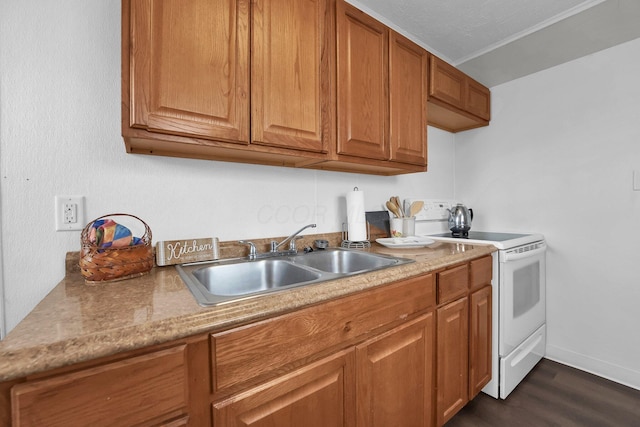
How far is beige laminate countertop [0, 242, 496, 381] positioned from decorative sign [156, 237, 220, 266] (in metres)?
0.12

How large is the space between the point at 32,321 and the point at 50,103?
79 centimetres

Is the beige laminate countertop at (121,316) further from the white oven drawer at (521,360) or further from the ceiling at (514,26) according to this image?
the ceiling at (514,26)

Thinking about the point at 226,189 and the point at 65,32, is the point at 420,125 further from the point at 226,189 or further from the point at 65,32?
the point at 65,32

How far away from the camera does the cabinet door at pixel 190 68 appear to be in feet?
2.80

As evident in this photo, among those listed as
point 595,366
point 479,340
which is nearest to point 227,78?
point 479,340

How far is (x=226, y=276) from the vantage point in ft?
3.70

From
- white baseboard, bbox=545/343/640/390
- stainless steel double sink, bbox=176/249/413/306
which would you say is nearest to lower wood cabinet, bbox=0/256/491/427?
stainless steel double sink, bbox=176/249/413/306

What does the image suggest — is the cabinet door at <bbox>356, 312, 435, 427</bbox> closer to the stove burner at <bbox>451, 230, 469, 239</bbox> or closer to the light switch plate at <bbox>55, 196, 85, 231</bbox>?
the stove burner at <bbox>451, 230, 469, 239</bbox>

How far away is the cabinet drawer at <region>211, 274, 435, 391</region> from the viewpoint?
25.2 inches

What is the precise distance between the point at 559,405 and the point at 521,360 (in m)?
0.25

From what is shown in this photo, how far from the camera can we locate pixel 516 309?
164cm

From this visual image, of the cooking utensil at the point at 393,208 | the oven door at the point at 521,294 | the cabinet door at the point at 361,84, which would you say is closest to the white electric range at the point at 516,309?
the oven door at the point at 521,294

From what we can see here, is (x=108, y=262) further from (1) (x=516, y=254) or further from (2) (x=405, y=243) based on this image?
(1) (x=516, y=254)

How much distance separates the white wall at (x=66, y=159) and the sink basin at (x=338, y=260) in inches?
16.3
